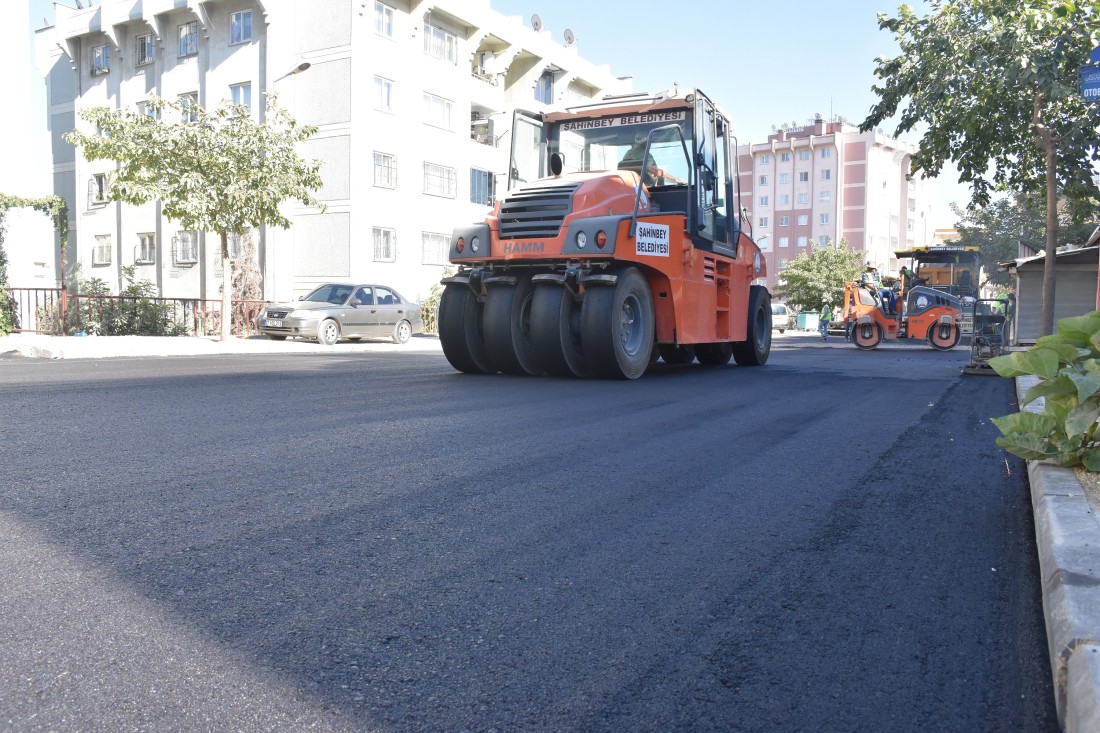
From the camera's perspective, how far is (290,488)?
425 cm

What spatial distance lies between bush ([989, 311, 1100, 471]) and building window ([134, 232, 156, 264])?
1307 inches

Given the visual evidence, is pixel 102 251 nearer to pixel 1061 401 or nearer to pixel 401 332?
pixel 401 332

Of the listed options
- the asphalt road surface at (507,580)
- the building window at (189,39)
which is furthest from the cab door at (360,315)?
the asphalt road surface at (507,580)

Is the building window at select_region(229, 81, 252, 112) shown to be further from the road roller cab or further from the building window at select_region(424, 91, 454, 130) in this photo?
the road roller cab

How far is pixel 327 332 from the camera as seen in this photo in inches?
829

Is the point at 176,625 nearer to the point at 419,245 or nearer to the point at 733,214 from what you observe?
the point at 733,214

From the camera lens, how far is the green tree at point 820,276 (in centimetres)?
5834

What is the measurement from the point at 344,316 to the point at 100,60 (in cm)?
2097

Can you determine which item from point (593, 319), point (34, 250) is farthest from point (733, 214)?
point (34, 250)

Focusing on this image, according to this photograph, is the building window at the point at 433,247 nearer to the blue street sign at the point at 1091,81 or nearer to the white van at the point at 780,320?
the white van at the point at 780,320

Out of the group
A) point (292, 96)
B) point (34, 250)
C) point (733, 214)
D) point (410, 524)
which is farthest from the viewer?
point (292, 96)

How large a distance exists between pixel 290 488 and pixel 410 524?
860 mm

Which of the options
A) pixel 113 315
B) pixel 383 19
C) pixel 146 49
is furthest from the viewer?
pixel 146 49

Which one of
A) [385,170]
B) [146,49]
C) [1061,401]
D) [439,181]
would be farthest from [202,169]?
[1061,401]
